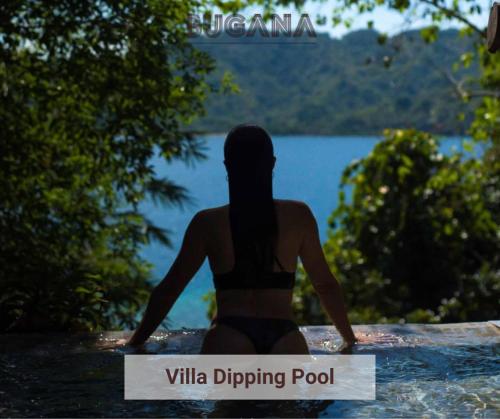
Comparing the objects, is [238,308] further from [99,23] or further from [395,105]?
[395,105]

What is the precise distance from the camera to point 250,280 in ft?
11.6

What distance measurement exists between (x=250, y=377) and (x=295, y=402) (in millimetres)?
257

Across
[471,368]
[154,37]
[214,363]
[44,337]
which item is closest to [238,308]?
[214,363]

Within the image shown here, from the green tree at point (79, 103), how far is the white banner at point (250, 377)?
251 cm

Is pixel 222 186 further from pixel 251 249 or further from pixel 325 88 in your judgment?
pixel 251 249

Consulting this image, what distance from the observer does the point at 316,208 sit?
4272 centimetres

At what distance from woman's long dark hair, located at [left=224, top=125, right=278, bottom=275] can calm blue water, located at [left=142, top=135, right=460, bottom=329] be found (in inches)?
739

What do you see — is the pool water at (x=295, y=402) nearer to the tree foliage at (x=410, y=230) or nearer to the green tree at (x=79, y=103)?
the green tree at (x=79, y=103)

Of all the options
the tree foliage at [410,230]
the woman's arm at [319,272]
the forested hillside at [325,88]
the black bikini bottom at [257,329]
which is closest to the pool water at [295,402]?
the black bikini bottom at [257,329]

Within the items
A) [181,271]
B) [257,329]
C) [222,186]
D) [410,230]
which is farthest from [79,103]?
[222,186]

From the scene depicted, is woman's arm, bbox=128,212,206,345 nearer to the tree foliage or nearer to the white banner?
the white banner

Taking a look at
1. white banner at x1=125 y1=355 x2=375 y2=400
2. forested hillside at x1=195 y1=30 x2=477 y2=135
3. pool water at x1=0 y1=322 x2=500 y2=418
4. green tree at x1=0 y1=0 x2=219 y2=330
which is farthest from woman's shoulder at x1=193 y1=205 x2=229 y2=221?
forested hillside at x1=195 y1=30 x2=477 y2=135

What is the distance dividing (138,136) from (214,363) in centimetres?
382

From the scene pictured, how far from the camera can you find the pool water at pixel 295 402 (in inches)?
146
